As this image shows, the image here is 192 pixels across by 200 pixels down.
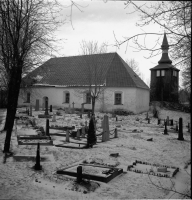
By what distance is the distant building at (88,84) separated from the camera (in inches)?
1067

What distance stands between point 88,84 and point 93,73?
154cm

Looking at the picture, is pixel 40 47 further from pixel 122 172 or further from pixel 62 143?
pixel 122 172

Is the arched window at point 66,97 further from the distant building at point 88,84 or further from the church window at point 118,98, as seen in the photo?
the church window at point 118,98

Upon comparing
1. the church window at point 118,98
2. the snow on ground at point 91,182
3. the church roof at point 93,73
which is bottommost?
the snow on ground at point 91,182

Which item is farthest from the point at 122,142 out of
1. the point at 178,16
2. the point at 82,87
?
the point at 82,87

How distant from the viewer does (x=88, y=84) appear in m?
27.8

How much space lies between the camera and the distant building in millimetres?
27094

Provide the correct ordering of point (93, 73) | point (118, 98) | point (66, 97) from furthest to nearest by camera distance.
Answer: point (66, 97), point (93, 73), point (118, 98)

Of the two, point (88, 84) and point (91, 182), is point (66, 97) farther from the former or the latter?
point (91, 182)

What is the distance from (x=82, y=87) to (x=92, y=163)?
20849mm

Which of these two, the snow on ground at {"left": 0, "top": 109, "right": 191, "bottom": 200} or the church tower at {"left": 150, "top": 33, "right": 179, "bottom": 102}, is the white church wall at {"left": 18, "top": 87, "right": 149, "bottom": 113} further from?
the snow on ground at {"left": 0, "top": 109, "right": 191, "bottom": 200}

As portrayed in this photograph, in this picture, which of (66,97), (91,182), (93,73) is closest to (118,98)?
(93,73)

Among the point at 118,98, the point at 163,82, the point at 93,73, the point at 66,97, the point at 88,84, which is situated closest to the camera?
the point at 118,98

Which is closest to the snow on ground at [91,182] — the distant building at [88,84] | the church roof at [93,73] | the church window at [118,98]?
the church roof at [93,73]
